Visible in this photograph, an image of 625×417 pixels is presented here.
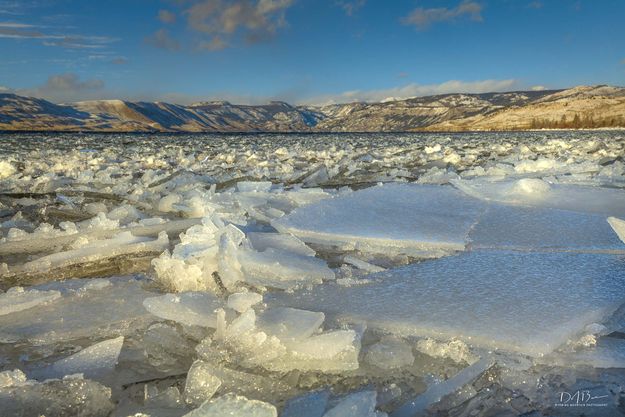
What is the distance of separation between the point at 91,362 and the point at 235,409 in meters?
0.49

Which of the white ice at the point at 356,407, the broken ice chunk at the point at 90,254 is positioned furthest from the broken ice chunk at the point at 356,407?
the broken ice chunk at the point at 90,254

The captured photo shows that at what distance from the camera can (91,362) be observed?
3.64 ft


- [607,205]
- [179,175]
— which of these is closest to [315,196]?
[607,205]

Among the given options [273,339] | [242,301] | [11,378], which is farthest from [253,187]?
[11,378]

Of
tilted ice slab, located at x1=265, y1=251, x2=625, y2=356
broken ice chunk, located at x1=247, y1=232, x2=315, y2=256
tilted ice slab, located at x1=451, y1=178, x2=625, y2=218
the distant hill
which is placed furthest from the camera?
the distant hill

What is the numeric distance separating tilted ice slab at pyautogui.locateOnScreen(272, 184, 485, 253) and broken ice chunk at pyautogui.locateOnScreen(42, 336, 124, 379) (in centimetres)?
117

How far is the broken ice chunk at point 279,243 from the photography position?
1.89 m

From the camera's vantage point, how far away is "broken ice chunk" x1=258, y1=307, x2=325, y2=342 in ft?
3.66

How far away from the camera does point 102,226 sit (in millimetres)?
2535

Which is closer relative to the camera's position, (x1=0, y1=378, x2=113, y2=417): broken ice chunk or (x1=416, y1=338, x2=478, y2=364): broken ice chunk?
(x1=0, y1=378, x2=113, y2=417): broken ice chunk

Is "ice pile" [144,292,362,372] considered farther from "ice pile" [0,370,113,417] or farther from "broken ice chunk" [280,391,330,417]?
"ice pile" [0,370,113,417]

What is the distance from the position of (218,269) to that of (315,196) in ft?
5.16

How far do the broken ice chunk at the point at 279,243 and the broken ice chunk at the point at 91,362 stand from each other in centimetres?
80

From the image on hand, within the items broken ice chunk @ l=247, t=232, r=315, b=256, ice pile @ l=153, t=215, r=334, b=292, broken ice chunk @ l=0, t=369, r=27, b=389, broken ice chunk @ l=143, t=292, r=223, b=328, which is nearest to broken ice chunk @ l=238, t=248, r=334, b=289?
ice pile @ l=153, t=215, r=334, b=292
